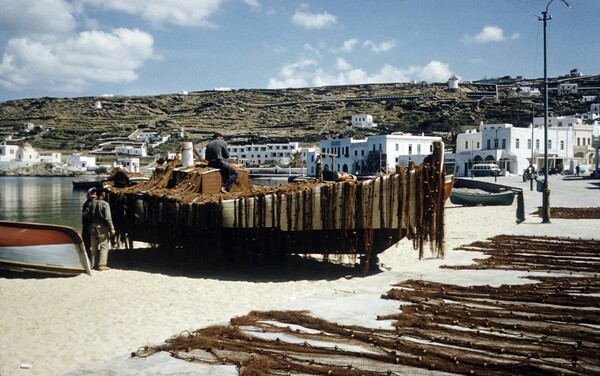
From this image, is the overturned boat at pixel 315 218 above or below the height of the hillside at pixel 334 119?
below

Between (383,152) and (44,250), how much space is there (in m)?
73.3

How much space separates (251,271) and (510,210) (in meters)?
20.9

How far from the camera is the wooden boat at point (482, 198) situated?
109ft

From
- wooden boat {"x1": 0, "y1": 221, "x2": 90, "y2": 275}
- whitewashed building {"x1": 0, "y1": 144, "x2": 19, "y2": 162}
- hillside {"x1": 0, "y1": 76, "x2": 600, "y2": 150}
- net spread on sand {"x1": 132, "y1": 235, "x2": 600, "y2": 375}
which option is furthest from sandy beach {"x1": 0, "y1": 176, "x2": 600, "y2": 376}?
whitewashed building {"x1": 0, "y1": 144, "x2": 19, "y2": 162}

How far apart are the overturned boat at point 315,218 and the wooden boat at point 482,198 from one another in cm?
2267

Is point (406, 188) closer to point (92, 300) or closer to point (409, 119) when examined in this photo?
point (92, 300)

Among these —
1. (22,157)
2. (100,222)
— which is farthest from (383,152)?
(22,157)

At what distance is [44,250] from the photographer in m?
12.5

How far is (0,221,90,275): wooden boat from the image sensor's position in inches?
487

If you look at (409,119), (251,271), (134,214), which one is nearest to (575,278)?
(251,271)

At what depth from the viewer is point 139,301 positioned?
999cm

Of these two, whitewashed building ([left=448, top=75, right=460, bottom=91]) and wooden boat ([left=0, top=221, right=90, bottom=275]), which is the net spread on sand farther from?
Result: whitewashed building ([left=448, top=75, right=460, bottom=91])

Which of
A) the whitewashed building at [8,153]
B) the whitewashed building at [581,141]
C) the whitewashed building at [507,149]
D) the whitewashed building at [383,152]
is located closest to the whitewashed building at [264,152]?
the whitewashed building at [383,152]

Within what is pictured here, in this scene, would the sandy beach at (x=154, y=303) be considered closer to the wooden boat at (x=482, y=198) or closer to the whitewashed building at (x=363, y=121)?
the wooden boat at (x=482, y=198)
